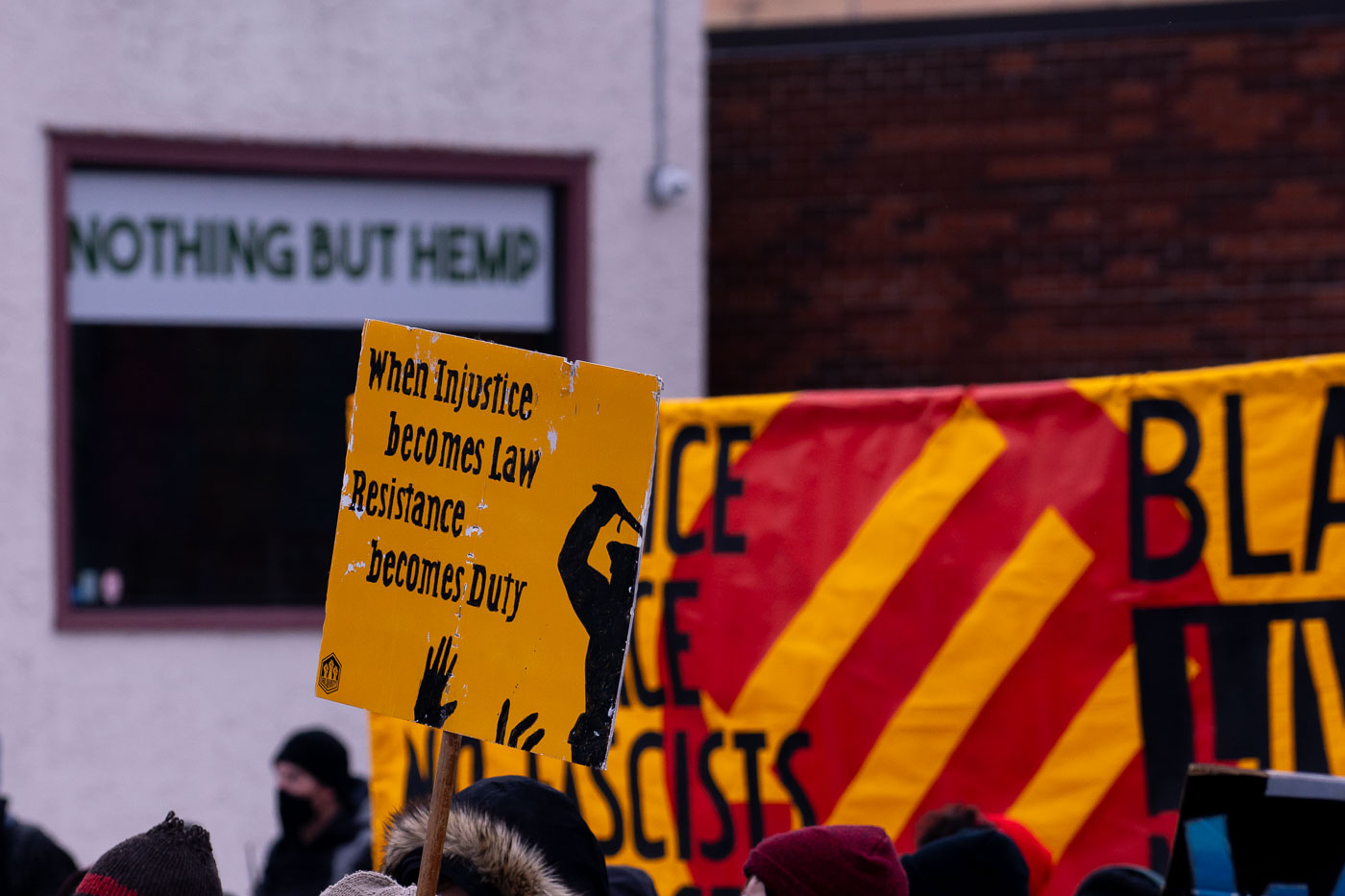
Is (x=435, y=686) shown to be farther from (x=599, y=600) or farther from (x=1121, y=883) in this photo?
(x=1121, y=883)

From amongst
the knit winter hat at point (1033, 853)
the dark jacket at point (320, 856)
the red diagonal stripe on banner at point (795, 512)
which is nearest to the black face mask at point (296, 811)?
the dark jacket at point (320, 856)

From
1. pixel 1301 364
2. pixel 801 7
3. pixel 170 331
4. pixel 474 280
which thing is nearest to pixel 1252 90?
pixel 801 7

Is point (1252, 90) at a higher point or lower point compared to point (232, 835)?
higher

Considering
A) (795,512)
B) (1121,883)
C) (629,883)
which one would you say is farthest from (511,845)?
(795,512)

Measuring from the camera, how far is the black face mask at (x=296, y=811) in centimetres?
545

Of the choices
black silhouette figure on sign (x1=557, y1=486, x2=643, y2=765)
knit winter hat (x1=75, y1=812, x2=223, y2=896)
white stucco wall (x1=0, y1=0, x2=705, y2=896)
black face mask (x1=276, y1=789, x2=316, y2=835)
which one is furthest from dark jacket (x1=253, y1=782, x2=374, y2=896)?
black silhouette figure on sign (x1=557, y1=486, x2=643, y2=765)

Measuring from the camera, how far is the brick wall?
837cm

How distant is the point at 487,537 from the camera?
2.72 meters

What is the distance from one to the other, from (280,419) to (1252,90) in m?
5.06

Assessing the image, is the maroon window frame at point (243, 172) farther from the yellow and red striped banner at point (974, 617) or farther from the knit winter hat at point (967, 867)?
the knit winter hat at point (967, 867)

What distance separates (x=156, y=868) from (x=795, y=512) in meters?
2.20

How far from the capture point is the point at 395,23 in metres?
7.72

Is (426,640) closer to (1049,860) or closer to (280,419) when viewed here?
(1049,860)

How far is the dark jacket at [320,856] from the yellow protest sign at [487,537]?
Result: 9.20 feet
